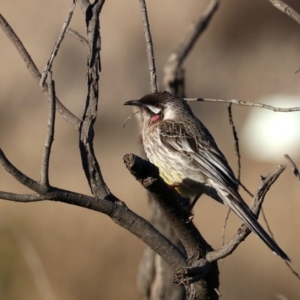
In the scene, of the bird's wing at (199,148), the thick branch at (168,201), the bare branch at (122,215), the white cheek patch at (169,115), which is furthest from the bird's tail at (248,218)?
the white cheek patch at (169,115)

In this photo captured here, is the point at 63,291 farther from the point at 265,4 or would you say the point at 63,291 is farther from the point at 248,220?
the point at 265,4

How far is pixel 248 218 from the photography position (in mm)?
3904

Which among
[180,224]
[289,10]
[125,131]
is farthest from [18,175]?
[125,131]

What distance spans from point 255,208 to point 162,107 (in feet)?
7.00

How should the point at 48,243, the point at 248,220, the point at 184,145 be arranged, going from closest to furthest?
the point at 248,220 → the point at 184,145 → the point at 48,243

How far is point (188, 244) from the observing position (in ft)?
11.8

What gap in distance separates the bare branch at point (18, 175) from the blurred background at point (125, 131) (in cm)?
500

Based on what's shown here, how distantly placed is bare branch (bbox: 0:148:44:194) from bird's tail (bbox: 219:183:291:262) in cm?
99

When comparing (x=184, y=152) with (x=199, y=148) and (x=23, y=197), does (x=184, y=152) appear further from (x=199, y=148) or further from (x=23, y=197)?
(x=23, y=197)

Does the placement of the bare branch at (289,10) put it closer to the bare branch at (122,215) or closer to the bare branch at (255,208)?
the bare branch at (255,208)

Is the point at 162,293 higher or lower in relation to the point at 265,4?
lower

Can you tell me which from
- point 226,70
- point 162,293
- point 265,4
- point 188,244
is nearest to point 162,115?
point 162,293

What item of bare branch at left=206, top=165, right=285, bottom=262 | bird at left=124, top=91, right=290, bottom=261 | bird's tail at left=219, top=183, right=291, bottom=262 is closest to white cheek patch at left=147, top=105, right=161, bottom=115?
bird at left=124, top=91, right=290, bottom=261

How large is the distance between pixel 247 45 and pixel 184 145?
39.0ft
